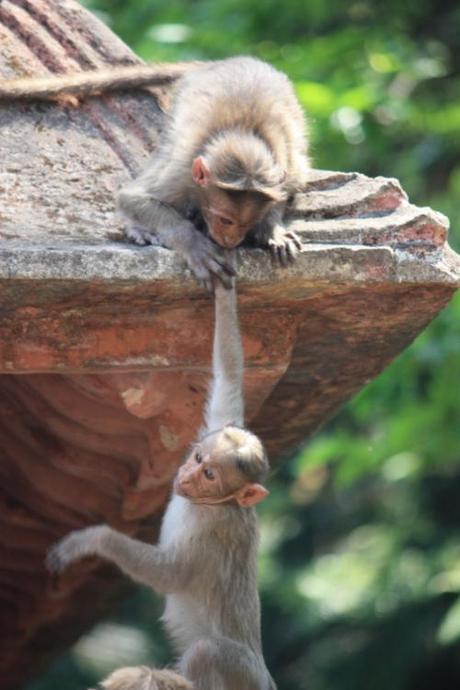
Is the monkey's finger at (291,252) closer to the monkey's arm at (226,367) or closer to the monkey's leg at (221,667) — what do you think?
the monkey's arm at (226,367)

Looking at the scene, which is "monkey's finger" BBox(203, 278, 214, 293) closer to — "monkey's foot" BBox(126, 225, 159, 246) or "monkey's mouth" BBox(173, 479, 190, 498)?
"monkey's foot" BBox(126, 225, 159, 246)

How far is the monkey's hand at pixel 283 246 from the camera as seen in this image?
4652 millimetres

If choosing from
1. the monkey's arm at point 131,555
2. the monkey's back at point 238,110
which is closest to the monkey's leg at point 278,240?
the monkey's back at point 238,110

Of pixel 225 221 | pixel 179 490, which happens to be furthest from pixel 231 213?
pixel 179 490

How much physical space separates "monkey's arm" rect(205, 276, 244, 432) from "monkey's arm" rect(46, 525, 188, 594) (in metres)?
0.38

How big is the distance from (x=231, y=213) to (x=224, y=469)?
28.6 inches

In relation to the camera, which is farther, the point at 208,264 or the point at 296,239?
the point at 296,239

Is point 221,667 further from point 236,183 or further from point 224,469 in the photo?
point 236,183

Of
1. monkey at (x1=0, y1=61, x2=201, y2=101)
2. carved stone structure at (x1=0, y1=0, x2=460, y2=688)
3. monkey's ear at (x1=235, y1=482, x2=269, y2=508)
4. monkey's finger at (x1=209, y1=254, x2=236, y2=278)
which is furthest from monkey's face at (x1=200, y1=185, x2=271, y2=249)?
monkey's ear at (x1=235, y1=482, x2=269, y2=508)

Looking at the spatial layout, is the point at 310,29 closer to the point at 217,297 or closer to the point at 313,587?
the point at 313,587

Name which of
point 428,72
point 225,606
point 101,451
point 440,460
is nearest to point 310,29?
point 428,72

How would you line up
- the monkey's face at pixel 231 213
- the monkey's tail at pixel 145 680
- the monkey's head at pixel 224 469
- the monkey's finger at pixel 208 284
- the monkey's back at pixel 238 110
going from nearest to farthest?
the monkey's tail at pixel 145 680 → the monkey's finger at pixel 208 284 → the monkey's head at pixel 224 469 → the monkey's face at pixel 231 213 → the monkey's back at pixel 238 110

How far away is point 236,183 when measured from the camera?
5.16m

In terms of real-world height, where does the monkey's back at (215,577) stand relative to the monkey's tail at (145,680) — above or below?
above
